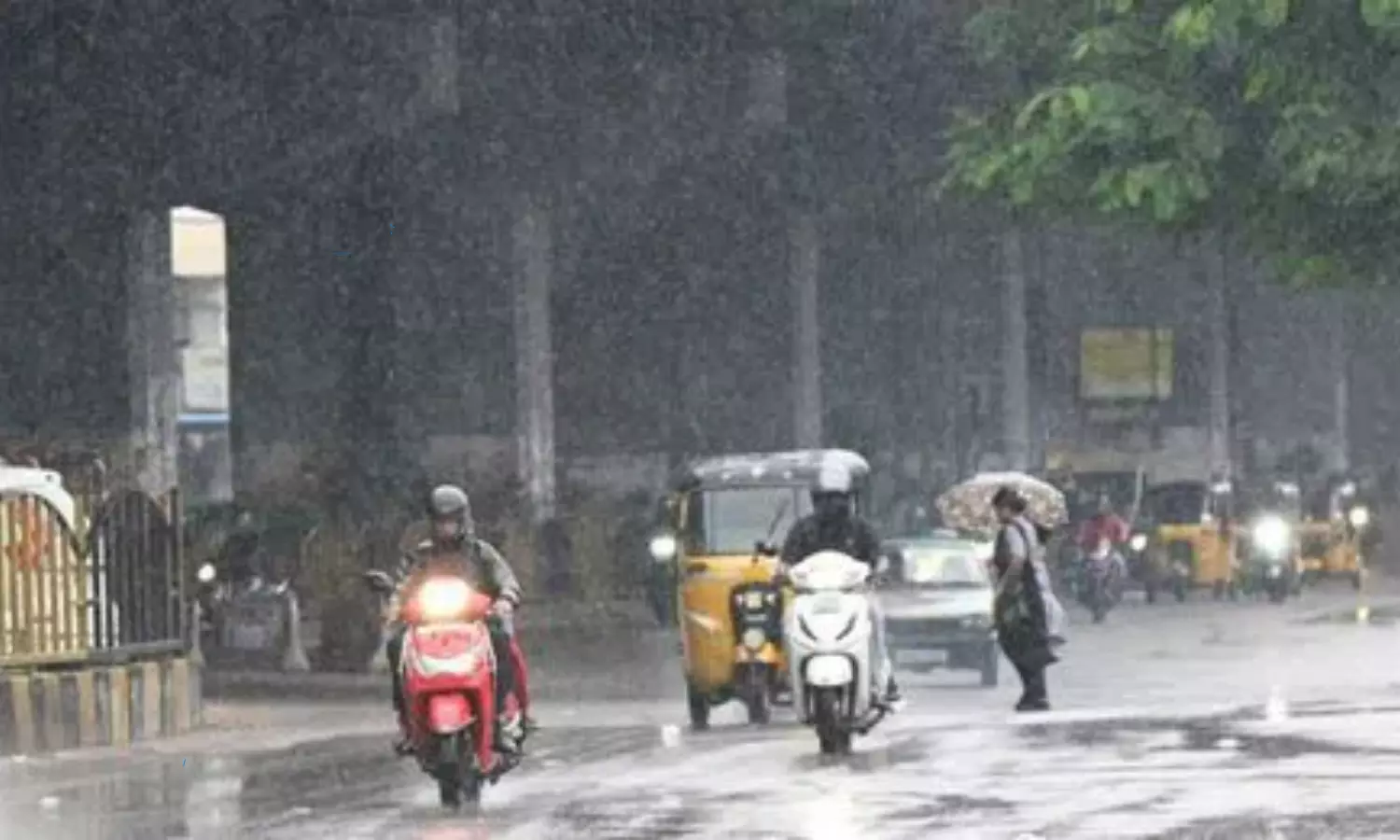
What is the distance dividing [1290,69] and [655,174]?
24440 millimetres

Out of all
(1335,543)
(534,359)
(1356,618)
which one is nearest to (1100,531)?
(1356,618)

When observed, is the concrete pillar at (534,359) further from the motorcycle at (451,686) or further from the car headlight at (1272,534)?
the motorcycle at (451,686)

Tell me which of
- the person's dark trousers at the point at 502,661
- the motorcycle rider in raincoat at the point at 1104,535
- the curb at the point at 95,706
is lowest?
the curb at the point at 95,706

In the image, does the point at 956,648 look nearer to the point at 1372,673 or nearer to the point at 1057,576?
the point at 1372,673

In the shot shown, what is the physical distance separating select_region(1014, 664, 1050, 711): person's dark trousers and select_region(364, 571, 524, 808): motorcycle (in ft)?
27.4

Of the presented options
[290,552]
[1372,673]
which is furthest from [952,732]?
[290,552]

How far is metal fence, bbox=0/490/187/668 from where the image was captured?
80.3 feet

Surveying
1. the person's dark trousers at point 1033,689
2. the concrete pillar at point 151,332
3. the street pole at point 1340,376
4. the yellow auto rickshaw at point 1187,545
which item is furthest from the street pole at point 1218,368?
the person's dark trousers at point 1033,689

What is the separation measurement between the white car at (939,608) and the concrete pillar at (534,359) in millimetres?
15210

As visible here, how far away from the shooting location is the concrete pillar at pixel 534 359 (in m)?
53.0

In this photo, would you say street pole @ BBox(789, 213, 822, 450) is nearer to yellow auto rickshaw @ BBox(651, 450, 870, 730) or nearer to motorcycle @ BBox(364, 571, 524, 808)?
yellow auto rickshaw @ BBox(651, 450, 870, 730)

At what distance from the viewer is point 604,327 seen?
220ft

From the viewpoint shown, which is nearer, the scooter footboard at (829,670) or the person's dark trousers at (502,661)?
the person's dark trousers at (502,661)

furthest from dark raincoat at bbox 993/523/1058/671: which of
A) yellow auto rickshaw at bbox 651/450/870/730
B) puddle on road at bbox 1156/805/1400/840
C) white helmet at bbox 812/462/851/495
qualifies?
puddle on road at bbox 1156/805/1400/840
